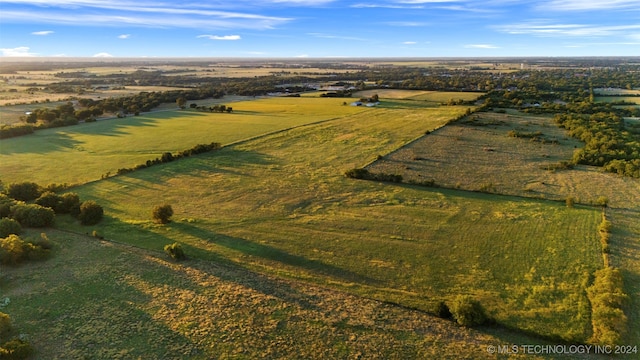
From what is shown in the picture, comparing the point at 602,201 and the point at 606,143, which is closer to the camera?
the point at 602,201

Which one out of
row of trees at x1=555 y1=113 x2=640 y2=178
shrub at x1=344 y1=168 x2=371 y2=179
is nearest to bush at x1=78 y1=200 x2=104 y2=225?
shrub at x1=344 y1=168 x2=371 y2=179

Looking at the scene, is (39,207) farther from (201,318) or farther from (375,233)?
(375,233)

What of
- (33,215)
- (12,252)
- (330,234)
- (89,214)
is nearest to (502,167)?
(330,234)

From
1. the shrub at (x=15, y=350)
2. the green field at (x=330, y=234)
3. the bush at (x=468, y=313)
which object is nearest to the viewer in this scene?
the shrub at (x=15, y=350)

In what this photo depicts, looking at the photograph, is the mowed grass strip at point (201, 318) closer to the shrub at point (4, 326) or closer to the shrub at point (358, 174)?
the shrub at point (4, 326)

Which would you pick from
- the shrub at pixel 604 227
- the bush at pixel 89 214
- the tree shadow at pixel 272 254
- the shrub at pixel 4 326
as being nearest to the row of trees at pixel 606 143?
the shrub at pixel 604 227

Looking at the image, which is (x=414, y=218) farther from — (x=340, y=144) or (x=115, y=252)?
(x=340, y=144)
